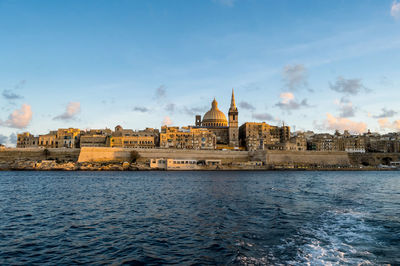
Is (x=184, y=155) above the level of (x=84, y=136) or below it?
below

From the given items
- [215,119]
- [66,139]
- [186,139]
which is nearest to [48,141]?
[66,139]

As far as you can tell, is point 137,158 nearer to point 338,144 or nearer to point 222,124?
point 222,124

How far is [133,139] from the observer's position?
8638cm

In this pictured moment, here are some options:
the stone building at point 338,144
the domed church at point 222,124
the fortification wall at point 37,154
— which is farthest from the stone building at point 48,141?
the stone building at point 338,144

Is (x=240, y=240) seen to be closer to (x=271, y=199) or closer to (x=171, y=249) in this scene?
(x=171, y=249)

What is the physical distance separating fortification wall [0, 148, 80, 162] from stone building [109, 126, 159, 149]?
47.9 feet

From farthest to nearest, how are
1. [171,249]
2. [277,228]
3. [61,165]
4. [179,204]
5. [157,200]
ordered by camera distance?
1. [61,165]
2. [157,200]
3. [179,204]
4. [277,228]
5. [171,249]

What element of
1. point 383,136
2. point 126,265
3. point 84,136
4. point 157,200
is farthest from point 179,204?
point 383,136

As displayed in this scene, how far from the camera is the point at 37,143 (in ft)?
287

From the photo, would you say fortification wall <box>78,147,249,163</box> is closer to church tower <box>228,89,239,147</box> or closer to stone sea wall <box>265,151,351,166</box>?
stone sea wall <box>265,151,351,166</box>

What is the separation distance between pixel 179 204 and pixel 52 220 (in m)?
7.51

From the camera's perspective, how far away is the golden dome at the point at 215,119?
112 m

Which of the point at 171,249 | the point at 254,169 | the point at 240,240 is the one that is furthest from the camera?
the point at 254,169

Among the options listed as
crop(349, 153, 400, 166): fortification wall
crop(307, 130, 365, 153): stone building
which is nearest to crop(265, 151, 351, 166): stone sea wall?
crop(349, 153, 400, 166): fortification wall
